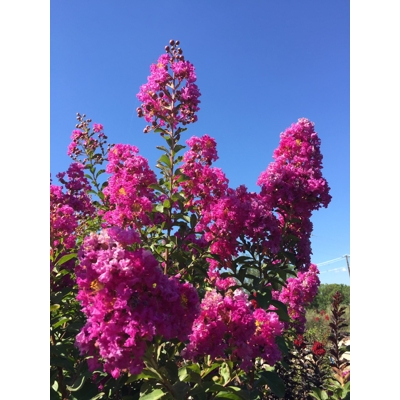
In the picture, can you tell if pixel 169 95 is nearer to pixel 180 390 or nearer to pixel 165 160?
pixel 165 160

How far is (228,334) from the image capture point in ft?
6.73

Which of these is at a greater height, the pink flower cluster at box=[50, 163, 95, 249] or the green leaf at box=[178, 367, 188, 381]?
the pink flower cluster at box=[50, 163, 95, 249]

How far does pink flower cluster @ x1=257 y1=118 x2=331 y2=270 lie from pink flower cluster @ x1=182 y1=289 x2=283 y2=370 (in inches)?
46.3

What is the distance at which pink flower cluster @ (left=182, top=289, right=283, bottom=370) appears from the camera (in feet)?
6.35

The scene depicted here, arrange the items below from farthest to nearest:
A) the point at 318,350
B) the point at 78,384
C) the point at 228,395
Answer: the point at 318,350
the point at 78,384
the point at 228,395

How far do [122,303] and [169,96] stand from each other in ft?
6.99

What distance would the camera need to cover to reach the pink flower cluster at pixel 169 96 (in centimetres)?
310

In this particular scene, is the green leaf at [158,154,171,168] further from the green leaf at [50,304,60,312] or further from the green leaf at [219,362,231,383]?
the green leaf at [219,362,231,383]

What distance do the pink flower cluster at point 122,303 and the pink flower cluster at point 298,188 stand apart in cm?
176

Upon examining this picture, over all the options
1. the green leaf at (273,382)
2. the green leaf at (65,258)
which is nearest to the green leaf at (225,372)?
the green leaf at (273,382)

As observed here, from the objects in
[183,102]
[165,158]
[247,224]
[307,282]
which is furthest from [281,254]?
[307,282]

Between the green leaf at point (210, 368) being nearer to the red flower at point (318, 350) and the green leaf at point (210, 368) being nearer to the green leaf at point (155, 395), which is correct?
the green leaf at point (155, 395)

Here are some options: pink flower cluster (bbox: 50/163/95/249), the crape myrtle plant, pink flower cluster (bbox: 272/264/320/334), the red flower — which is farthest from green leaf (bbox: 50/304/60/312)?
pink flower cluster (bbox: 272/264/320/334)

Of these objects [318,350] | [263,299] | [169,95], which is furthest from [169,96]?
[318,350]
